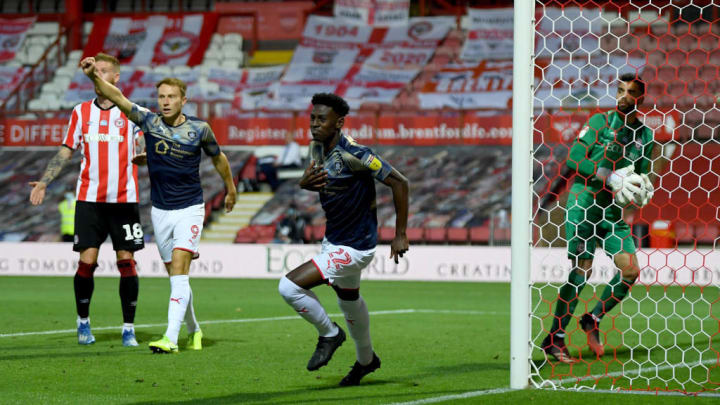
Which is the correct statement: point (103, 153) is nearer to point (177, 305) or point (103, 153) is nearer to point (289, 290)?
point (177, 305)

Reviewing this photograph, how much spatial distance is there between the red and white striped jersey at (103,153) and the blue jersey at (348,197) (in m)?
2.63

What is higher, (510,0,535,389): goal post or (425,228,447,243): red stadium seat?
(510,0,535,389): goal post

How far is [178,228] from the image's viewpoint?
7.64 metres

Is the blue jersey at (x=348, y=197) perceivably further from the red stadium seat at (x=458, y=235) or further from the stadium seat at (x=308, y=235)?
the stadium seat at (x=308, y=235)

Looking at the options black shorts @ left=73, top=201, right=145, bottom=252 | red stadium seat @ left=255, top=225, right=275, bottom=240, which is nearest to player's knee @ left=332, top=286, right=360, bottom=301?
black shorts @ left=73, top=201, right=145, bottom=252

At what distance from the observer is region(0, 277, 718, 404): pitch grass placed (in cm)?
557

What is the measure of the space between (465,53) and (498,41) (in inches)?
38.9

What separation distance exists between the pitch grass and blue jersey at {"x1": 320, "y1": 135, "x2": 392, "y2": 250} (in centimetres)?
83

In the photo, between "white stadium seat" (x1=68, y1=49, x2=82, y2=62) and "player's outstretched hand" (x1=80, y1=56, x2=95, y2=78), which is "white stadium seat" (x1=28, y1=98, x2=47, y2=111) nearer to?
"white stadium seat" (x1=68, y1=49, x2=82, y2=62)

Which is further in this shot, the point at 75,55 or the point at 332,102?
the point at 75,55

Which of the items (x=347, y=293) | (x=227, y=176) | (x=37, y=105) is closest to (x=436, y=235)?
(x=37, y=105)

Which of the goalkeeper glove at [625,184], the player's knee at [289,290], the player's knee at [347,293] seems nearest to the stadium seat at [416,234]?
the goalkeeper glove at [625,184]

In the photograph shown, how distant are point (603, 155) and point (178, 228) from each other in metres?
2.97

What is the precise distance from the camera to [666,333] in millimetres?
9516
